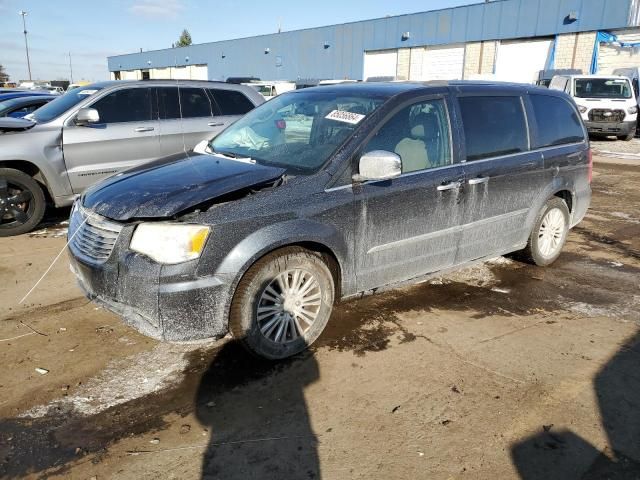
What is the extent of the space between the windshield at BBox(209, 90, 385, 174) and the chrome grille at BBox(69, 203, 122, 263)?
115 centimetres

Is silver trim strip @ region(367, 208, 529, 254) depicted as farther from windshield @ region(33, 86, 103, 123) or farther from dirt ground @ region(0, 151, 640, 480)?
windshield @ region(33, 86, 103, 123)

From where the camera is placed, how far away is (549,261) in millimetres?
5418

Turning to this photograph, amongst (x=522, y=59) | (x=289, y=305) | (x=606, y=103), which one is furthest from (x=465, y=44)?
(x=289, y=305)

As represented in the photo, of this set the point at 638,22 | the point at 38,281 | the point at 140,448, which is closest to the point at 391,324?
the point at 140,448

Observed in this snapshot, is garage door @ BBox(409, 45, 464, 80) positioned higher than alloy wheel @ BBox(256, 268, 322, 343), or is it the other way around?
garage door @ BBox(409, 45, 464, 80)

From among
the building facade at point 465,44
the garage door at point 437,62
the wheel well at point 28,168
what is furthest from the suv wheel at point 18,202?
the garage door at point 437,62

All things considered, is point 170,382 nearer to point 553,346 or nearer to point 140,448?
point 140,448

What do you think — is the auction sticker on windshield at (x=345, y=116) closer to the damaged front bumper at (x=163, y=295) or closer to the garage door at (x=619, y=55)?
the damaged front bumper at (x=163, y=295)

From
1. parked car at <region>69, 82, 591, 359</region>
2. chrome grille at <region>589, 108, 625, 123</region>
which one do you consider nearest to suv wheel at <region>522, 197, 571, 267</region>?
parked car at <region>69, 82, 591, 359</region>

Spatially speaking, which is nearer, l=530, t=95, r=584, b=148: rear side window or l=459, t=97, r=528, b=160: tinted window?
l=459, t=97, r=528, b=160: tinted window

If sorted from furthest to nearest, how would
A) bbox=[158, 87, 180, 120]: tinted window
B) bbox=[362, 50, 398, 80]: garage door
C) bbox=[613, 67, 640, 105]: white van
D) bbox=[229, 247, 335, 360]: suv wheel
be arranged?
bbox=[362, 50, 398, 80]: garage door
bbox=[613, 67, 640, 105]: white van
bbox=[158, 87, 180, 120]: tinted window
bbox=[229, 247, 335, 360]: suv wheel

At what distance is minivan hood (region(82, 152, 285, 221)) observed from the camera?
9.95 ft

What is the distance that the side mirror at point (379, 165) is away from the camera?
3.33 m

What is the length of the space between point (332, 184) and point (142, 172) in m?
1.40
